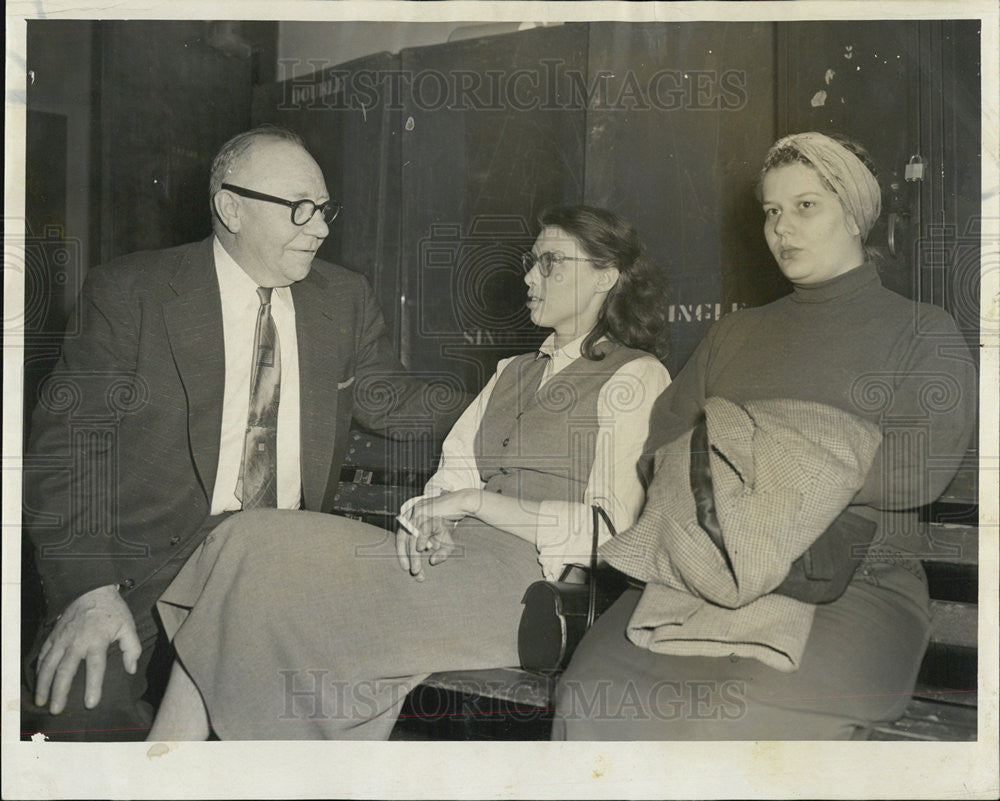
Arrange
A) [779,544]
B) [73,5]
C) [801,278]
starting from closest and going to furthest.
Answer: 1. [779,544]
2. [801,278]
3. [73,5]

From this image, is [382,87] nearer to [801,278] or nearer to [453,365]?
[453,365]

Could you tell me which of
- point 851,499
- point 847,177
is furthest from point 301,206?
point 851,499

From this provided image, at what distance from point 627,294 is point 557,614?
59cm

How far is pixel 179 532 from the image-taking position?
153 centimetres

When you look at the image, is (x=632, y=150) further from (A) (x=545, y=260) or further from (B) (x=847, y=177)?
(B) (x=847, y=177)

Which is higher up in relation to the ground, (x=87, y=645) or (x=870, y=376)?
(x=870, y=376)

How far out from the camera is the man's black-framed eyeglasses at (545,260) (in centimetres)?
151

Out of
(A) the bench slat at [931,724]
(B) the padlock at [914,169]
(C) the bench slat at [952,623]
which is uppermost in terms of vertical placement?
(B) the padlock at [914,169]

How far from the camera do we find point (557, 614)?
4.58 ft

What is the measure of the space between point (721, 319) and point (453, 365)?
19.9 inches

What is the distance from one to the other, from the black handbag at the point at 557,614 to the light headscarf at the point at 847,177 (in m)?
0.69

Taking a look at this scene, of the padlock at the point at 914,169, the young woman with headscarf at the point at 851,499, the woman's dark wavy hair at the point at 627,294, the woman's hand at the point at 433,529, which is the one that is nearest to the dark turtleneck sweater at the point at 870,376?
the young woman with headscarf at the point at 851,499

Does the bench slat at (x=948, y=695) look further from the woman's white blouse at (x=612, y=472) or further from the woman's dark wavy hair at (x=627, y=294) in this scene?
the woman's dark wavy hair at (x=627, y=294)

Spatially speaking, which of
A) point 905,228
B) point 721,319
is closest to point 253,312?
point 721,319
